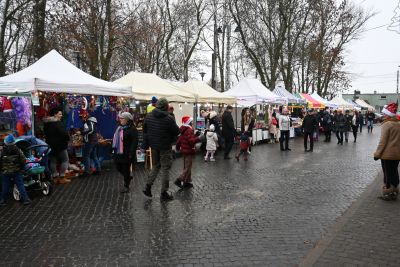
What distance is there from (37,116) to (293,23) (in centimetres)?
2625

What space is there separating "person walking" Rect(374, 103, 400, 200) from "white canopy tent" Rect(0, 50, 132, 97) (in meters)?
7.12

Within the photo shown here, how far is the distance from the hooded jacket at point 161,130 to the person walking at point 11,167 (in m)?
2.46

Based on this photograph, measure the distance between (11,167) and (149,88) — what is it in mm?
6977

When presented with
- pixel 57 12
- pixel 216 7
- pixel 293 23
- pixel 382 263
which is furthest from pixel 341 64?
pixel 382 263

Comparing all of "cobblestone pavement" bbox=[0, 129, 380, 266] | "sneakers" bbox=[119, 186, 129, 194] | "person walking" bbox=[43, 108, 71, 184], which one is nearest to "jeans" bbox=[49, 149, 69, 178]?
"person walking" bbox=[43, 108, 71, 184]

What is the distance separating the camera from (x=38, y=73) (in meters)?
9.85

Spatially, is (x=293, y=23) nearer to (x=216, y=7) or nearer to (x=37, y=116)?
(x=216, y=7)

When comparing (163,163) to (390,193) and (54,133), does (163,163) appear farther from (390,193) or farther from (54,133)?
(390,193)

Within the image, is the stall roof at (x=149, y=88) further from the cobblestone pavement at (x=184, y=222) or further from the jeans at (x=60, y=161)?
the jeans at (x=60, y=161)

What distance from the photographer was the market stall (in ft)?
30.0

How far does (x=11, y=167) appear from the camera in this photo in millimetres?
6957

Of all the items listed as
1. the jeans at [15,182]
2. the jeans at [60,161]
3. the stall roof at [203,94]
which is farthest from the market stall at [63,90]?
the stall roof at [203,94]

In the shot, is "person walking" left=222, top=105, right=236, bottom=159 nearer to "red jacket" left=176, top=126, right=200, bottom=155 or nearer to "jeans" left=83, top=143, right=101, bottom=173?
"jeans" left=83, top=143, right=101, bottom=173

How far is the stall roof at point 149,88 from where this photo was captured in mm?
12859
